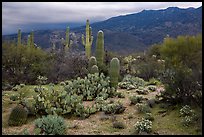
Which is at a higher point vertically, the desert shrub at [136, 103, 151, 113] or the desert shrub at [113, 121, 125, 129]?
the desert shrub at [136, 103, 151, 113]

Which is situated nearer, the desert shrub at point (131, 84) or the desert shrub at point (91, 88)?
the desert shrub at point (91, 88)

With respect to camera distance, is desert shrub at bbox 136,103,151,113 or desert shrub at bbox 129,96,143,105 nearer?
desert shrub at bbox 136,103,151,113

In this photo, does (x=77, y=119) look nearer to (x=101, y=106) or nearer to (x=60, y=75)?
(x=101, y=106)

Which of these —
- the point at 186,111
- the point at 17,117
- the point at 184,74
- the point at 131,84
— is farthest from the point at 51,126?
the point at 131,84

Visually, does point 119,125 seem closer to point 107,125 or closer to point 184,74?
point 107,125

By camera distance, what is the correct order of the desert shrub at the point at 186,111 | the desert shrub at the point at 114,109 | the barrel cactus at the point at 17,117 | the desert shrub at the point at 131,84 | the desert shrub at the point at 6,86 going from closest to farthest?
the desert shrub at the point at 186,111
the barrel cactus at the point at 17,117
the desert shrub at the point at 114,109
the desert shrub at the point at 6,86
the desert shrub at the point at 131,84

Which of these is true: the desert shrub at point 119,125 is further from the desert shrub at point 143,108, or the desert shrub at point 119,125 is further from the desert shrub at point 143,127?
the desert shrub at point 143,108

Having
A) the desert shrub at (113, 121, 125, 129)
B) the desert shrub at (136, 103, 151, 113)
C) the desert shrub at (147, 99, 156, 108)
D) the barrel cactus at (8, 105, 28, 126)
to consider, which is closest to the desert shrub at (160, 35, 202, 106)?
the desert shrub at (147, 99, 156, 108)

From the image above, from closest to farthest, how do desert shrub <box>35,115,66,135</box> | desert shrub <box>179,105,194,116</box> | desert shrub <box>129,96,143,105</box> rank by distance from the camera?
desert shrub <box>35,115,66,135</box>, desert shrub <box>179,105,194,116</box>, desert shrub <box>129,96,143,105</box>

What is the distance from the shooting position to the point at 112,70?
61.7ft

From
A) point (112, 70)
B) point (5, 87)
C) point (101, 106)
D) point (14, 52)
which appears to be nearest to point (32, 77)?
point (14, 52)

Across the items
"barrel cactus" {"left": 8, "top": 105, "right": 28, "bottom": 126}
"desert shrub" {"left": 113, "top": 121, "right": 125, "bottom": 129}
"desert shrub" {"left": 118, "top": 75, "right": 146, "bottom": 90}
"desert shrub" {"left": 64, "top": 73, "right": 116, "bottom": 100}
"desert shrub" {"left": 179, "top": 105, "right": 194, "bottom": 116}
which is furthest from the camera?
"desert shrub" {"left": 118, "top": 75, "right": 146, "bottom": 90}

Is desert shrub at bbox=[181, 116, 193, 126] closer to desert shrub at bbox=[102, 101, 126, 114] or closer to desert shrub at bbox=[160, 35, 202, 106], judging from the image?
desert shrub at bbox=[160, 35, 202, 106]

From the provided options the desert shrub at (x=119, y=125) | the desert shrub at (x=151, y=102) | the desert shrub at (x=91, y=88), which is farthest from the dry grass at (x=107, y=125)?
the desert shrub at (x=91, y=88)
